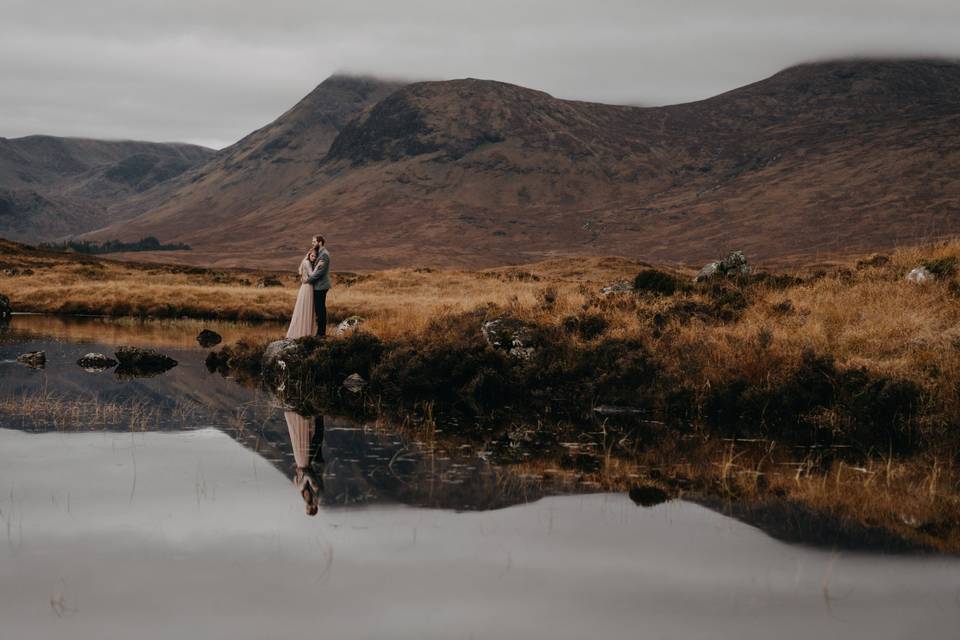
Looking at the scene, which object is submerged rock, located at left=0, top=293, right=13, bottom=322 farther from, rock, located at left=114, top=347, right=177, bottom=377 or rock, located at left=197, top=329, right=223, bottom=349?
rock, located at left=114, top=347, right=177, bottom=377

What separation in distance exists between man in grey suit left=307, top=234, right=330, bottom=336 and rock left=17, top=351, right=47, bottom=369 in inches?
311

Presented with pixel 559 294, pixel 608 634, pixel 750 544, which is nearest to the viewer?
pixel 608 634

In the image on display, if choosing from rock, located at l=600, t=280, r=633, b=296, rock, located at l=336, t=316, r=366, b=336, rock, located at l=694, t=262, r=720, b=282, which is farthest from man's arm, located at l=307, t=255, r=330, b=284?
rock, located at l=694, t=262, r=720, b=282

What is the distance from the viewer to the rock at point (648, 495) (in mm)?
12242

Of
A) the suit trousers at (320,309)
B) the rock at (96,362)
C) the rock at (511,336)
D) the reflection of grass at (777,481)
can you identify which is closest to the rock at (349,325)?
the suit trousers at (320,309)

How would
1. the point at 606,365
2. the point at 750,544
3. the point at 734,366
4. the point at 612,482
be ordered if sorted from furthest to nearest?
the point at 606,365 → the point at 734,366 → the point at 612,482 → the point at 750,544

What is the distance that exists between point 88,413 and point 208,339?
18599 mm

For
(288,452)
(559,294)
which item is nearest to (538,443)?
(288,452)

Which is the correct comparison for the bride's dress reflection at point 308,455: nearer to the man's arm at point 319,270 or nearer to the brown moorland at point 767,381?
the brown moorland at point 767,381

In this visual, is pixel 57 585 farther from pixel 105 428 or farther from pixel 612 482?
pixel 105 428

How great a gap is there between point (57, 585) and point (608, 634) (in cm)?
509

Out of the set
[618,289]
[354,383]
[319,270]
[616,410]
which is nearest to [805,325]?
[616,410]

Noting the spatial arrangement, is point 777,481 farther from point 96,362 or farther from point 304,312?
point 96,362

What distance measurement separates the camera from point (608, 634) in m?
7.85
